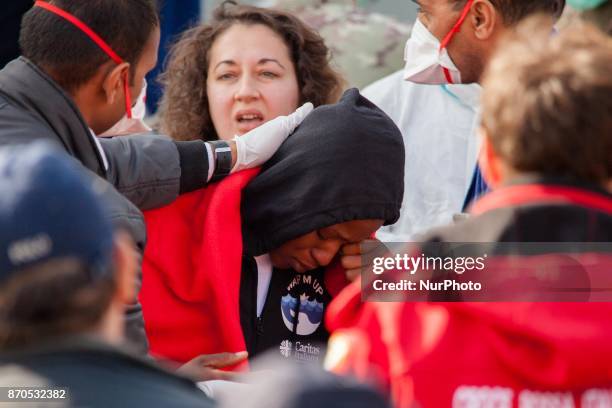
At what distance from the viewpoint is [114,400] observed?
4.56ft

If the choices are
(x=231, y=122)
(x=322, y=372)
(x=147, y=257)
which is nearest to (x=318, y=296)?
(x=147, y=257)

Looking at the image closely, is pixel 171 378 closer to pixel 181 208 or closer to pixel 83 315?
pixel 83 315

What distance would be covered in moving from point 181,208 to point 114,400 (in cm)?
147

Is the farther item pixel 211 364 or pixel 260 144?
pixel 260 144

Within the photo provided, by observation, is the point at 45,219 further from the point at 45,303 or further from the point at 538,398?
the point at 538,398

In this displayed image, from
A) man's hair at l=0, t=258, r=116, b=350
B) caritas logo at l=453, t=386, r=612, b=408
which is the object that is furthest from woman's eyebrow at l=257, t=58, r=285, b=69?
man's hair at l=0, t=258, r=116, b=350

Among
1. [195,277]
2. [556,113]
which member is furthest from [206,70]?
[556,113]

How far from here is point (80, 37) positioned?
263 cm

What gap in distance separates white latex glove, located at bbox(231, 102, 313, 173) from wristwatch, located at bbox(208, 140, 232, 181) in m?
0.02

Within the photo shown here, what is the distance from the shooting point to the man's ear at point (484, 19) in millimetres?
3188

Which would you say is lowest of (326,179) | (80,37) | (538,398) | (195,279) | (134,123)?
(538,398)

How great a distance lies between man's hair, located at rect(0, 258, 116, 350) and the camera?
1.42 m

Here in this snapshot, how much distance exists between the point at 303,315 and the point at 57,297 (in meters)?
1.48

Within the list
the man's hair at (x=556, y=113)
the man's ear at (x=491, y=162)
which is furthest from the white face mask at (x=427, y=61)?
the man's hair at (x=556, y=113)
